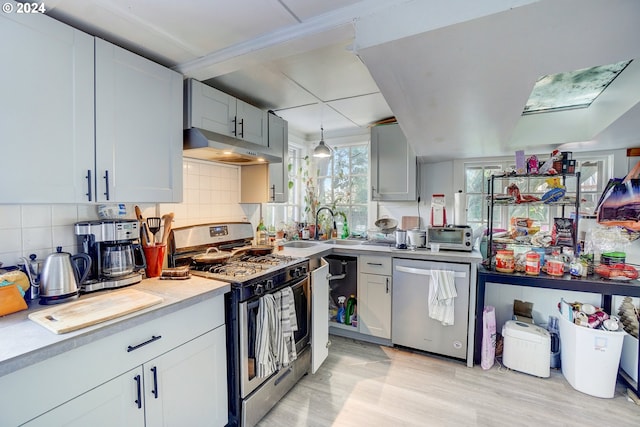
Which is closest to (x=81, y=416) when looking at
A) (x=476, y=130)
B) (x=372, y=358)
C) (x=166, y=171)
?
(x=166, y=171)

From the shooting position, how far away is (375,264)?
2766 mm

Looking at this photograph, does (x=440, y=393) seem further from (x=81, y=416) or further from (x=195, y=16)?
(x=195, y=16)

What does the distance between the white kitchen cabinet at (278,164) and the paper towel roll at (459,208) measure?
5.71 ft

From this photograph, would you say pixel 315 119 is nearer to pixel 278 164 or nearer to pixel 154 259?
pixel 278 164

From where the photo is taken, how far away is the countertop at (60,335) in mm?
918

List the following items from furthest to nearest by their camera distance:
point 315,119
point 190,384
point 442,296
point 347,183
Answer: point 347,183
point 315,119
point 442,296
point 190,384

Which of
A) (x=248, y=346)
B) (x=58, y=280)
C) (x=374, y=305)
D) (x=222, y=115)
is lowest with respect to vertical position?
(x=374, y=305)

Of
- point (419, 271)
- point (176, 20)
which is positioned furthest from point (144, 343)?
point (419, 271)

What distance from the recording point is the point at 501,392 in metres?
2.10

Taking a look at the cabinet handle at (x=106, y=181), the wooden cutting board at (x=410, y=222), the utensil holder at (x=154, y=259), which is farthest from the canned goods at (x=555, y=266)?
the cabinet handle at (x=106, y=181)

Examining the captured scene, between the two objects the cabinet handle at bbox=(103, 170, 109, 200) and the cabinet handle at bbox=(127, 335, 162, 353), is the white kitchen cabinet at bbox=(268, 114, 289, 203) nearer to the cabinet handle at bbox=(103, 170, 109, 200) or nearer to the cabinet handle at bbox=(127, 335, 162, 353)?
the cabinet handle at bbox=(103, 170, 109, 200)

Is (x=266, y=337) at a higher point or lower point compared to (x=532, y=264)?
lower

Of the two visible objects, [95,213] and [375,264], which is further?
[375,264]

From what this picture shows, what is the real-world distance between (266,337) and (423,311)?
1.47 m
